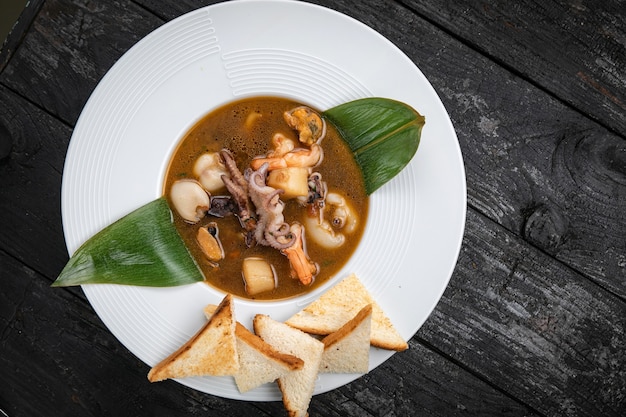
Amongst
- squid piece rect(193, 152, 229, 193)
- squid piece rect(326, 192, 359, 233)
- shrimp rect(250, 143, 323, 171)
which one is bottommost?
squid piece rect(193, 152, 229, 193)

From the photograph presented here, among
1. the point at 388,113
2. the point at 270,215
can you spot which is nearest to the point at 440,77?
the point at 388,113

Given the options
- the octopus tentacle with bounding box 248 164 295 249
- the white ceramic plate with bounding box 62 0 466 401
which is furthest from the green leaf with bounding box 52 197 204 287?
the octopus tentacle with bounding box 248 164 295 249

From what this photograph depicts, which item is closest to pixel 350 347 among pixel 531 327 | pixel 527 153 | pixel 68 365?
pixel 531 327

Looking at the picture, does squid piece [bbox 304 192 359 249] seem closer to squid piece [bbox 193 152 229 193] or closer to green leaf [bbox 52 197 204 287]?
squid piece [bbox 193 152 229 193]

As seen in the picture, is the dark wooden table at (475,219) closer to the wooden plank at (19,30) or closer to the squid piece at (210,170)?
the wooden plank at (19,30)

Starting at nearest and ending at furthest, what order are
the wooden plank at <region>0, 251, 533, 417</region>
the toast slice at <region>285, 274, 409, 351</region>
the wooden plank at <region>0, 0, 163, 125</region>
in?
the toast slice at <region>285, 274, 409, 351</region> → the wooden plank at <region>0, 0, 163, 125</region> → the wooden plank at <region>0, 251, 533, 417</region>

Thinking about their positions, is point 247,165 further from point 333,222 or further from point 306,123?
point 333,222

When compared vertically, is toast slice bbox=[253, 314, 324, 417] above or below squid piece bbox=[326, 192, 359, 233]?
below

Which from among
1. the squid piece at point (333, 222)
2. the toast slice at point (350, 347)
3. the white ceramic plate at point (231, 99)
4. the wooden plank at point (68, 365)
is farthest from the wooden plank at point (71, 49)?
the toast slice at point (350, 347)
